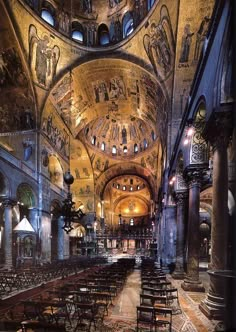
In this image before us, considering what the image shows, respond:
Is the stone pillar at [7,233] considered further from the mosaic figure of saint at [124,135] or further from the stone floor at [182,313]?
the mosaic figure of saint at [124,135]

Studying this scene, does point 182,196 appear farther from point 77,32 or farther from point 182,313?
point 77,32

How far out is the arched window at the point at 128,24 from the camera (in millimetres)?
20922

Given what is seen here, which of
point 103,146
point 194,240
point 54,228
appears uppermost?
point 103,146

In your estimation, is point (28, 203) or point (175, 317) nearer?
point (175, 317)

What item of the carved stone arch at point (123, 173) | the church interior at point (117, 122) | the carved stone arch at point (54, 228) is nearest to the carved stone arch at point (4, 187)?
the church interior at point (117, 122)

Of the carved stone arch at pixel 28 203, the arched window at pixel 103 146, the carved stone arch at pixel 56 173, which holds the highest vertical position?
the arched window at pixel 103 146

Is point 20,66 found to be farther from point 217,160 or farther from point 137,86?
point 217,160

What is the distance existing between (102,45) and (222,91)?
18.4 m

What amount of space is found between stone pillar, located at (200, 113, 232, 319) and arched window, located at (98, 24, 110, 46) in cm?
1911

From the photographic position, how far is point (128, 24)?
70.5 feet

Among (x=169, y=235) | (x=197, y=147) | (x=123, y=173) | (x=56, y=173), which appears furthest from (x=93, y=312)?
(x=123, y=173)

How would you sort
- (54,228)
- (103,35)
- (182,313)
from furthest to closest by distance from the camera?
(54,228)
(103,35)
(182,313)

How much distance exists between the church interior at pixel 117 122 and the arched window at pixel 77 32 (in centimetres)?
15

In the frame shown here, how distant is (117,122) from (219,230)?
30255mm
